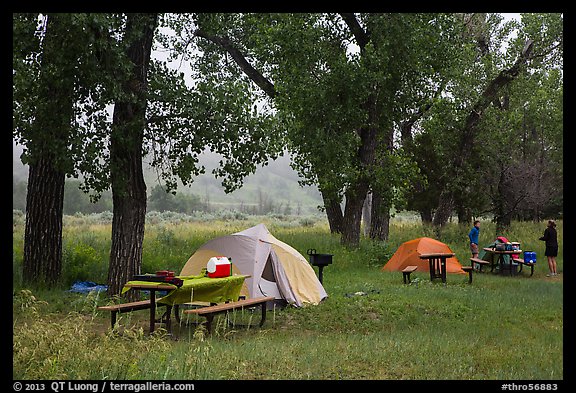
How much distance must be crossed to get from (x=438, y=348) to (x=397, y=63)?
13469 mm

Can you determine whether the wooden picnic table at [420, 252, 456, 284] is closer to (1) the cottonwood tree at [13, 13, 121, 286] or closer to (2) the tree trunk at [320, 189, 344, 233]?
(2) the tree trunk at [320, 189, 344, 233]

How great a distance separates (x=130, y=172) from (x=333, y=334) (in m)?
5.21

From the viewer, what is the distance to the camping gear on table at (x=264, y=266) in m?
13.3

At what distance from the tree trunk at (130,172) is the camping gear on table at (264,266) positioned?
1.26 meters

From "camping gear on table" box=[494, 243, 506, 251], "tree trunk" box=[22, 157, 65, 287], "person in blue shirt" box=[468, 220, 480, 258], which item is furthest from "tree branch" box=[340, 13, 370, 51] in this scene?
"tree trunk" box=[22, 157, 65, 287]

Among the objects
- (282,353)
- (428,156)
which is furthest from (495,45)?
(282,353)

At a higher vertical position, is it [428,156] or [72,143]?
[428,156]

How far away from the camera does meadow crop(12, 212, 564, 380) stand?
7.09 m

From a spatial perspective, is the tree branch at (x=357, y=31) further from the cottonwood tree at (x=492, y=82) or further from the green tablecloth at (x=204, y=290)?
the green tablecloth at (x=204, y=290)

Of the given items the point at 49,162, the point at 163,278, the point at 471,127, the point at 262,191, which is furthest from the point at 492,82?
the point at 262,191

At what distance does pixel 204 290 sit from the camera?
36.0 feet

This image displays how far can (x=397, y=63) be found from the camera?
69.4 ft
